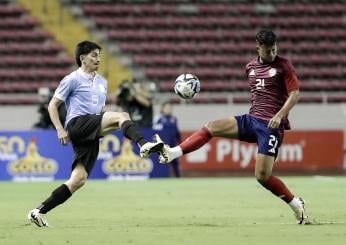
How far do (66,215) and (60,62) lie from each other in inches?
634

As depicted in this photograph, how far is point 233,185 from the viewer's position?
1775cm

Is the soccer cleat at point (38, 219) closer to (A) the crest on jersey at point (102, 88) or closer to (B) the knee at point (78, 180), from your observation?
(B) the knee at point (78, 180)

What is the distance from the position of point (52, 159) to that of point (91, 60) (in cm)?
1020

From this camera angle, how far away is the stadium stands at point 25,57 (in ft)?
86.6

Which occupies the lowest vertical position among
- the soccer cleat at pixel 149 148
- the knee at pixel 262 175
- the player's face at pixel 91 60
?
the knee at pixel 262 175

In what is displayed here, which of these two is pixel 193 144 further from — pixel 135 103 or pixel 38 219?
pixel 135 103

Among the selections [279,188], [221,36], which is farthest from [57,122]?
[221,36]

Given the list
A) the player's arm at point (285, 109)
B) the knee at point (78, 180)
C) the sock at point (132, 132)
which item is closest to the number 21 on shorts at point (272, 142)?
the player's arm at point (285, 109)

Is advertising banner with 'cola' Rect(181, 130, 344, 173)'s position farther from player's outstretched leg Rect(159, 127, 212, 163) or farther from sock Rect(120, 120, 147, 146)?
sock Rect(120, 120, 147, 146)

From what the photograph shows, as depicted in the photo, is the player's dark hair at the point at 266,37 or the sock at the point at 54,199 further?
the player's dark hair at the point at 266,37

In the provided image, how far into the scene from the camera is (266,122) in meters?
10.2

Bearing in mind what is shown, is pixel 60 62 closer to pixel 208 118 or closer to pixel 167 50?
pixel 167 50

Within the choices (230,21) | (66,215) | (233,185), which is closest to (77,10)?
(230,21)

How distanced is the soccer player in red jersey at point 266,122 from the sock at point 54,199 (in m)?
1.21
